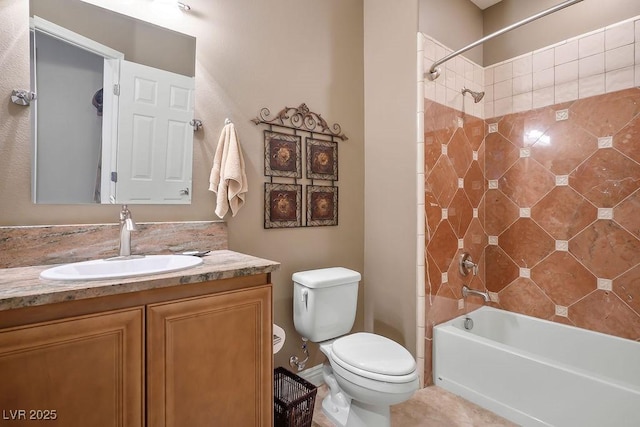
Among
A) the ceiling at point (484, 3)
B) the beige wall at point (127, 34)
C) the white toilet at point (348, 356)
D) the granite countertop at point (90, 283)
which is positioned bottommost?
the white toilet at point (348, 356)

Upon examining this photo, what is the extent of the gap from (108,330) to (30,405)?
0.24m

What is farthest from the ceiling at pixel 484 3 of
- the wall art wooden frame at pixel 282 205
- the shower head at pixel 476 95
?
the wall art wooden frame at pixel 282 205

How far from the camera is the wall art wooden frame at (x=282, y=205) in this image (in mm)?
1925

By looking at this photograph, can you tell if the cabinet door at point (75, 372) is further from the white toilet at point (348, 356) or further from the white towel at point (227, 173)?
the white toilet at point (348, 356)

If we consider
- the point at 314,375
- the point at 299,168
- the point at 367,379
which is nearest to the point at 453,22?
the point at 299,168

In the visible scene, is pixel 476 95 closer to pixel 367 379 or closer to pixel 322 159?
pixel 322 159

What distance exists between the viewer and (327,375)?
184cm

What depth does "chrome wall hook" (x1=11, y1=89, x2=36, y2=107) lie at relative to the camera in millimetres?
1242

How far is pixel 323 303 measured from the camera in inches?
71.8

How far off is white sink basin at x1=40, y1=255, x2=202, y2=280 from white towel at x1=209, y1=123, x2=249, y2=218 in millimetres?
377

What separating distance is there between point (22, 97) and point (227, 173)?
0.83 m

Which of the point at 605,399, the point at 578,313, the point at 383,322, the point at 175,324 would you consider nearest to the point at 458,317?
the point at 383,322

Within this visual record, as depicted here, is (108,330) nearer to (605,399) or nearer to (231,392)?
(231,392)

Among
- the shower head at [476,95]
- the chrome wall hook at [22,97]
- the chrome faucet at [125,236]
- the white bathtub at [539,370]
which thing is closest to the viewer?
the chrome wall hook at [22,97]
